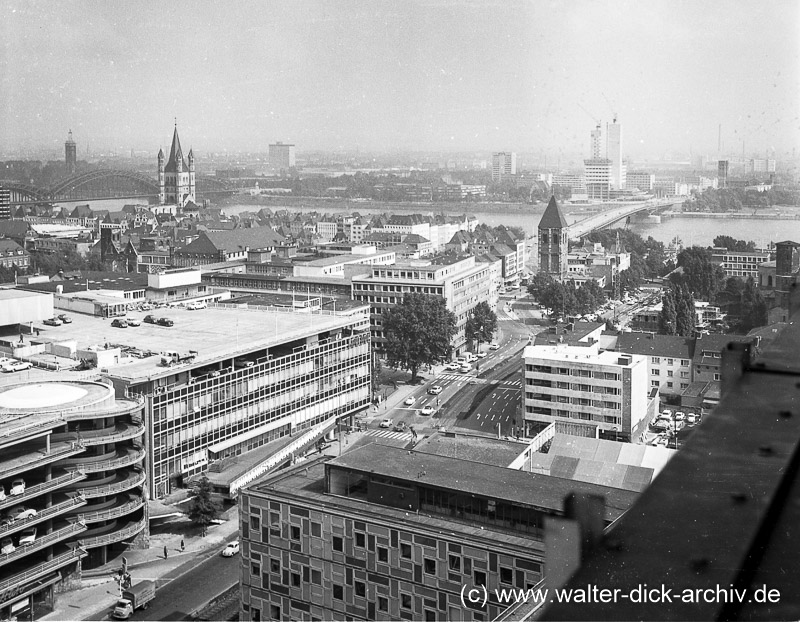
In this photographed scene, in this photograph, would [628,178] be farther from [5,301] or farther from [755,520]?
[755,520]

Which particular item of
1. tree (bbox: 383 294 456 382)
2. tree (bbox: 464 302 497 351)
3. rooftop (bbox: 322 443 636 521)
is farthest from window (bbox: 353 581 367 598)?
tree (bbox: 464 302 497 351)

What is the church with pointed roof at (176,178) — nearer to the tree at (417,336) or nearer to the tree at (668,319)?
the tree at (417,336)

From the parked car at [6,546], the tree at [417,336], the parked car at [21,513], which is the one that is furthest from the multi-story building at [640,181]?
the parked car at [6,546]

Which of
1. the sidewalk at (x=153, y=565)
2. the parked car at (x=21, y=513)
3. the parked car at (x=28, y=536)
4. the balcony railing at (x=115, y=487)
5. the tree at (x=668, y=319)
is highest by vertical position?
the tree at (x=668, y=319)

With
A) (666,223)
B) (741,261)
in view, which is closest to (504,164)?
(666,223)

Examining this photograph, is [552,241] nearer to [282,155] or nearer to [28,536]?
[28,536]

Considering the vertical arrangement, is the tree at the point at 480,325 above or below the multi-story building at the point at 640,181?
below
